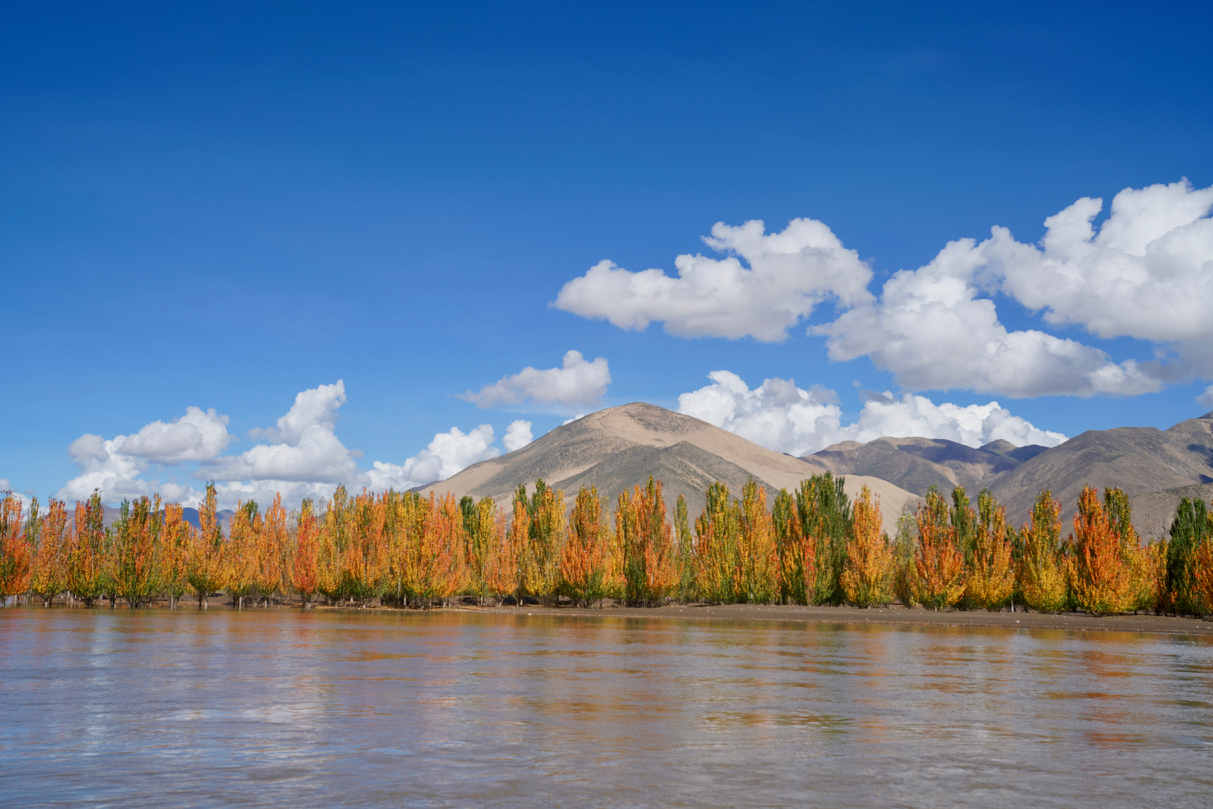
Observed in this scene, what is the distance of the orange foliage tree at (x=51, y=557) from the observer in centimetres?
8094

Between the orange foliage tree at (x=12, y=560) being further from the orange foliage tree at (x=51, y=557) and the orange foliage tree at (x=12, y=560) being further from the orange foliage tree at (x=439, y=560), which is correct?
the orange foliage tree at (x=439, y=560)

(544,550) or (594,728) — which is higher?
(594,728)

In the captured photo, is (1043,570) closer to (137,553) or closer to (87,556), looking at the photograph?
(137,553)

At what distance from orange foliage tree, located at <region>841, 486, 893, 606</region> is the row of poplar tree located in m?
0.13

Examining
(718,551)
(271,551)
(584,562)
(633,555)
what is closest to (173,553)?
(271,551)

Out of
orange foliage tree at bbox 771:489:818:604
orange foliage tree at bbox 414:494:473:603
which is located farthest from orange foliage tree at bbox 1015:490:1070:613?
orange foliage tree at bbox 414:494:473:603

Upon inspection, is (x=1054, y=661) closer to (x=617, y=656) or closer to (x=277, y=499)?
(x=617, y=656)

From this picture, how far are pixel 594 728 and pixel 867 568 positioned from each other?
60.3 metres

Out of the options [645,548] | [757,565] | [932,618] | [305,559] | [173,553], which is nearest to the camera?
[932,618]

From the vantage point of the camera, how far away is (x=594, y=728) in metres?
15.8

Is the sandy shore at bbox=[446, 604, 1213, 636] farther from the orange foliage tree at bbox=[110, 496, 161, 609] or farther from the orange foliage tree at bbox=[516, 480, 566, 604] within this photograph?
the orange foliage tree at bbox=[110, 496, 161, 609]

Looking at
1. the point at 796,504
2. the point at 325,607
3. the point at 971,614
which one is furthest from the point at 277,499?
the point at 971,614

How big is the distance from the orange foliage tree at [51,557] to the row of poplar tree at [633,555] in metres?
0.13

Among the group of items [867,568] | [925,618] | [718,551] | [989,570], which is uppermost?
[718,551]
